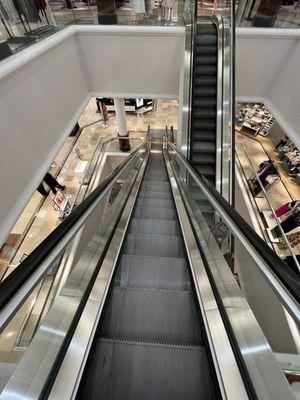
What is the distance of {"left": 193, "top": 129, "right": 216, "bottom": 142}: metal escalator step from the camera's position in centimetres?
511

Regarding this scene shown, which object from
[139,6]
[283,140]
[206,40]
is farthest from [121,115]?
[283,140]

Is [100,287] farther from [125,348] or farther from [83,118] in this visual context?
[83,118]

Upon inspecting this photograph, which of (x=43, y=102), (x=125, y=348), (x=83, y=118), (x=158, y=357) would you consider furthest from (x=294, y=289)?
(x=83, y=118)

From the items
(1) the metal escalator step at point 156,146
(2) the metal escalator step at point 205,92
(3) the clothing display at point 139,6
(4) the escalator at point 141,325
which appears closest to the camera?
(4) the escalator at point 141,325

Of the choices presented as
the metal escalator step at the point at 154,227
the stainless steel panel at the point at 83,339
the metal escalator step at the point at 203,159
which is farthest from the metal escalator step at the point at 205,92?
the stainless steel panel at the point at 83,339

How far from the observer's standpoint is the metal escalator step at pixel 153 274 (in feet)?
6.69

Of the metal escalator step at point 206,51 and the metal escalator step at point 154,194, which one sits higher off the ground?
the metal escalator step at point 206,51

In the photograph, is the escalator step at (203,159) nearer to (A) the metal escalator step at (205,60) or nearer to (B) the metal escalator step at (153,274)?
(A) the metal escalator step at (205,60)

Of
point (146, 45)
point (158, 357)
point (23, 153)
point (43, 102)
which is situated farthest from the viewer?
point (146, 45)

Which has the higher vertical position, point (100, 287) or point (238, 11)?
point (238, 11)

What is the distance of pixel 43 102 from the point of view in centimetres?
448

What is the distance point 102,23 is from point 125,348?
6999 millimetres

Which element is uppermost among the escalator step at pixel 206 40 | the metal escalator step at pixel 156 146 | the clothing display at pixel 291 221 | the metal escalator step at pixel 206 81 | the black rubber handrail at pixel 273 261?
the black rubber handrail at pixel 273 261

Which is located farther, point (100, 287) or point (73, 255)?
point (73, 255)
